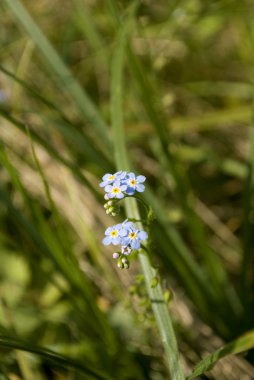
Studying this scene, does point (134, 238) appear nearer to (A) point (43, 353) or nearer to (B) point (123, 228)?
(B) point (123, 228)

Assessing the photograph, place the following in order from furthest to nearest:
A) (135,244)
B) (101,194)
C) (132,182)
→ 1. (101,194)
2. (132,182)
3. (135,244)

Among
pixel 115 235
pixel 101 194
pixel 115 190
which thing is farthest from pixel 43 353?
pixel 101 194

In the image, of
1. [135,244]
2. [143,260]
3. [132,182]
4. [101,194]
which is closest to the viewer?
[135,244]

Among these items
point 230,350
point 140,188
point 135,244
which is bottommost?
point 230,350

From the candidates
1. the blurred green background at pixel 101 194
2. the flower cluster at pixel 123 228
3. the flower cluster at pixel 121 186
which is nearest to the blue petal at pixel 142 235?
the flower cluster at pixel 123 228

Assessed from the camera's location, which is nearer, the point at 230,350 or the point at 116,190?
the point at 116,190

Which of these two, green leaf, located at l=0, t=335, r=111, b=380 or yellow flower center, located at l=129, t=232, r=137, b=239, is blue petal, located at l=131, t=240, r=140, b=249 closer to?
yellow flower center, located at l=129, t=232, r=137, b=239

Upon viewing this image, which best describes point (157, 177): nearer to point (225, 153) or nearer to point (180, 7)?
point (225, 153)

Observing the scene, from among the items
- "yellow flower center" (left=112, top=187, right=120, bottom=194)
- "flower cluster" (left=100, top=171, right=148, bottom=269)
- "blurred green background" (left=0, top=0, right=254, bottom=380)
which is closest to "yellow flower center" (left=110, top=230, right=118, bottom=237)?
"flower cluster" (left=100, top=171, right=148, bottom=269)
